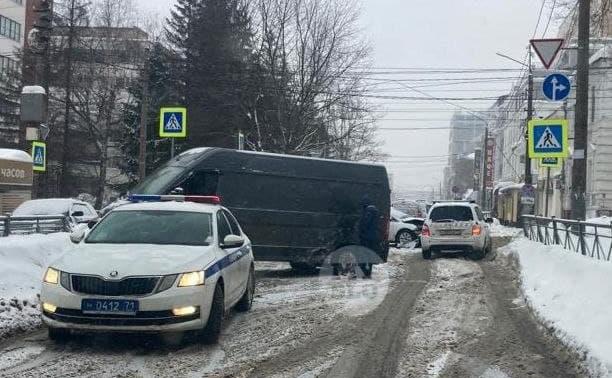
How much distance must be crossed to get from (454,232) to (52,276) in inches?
570

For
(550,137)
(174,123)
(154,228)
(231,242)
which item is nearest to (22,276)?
(154,228)

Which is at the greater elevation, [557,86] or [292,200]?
[557,86]

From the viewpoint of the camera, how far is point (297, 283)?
44.3 ft

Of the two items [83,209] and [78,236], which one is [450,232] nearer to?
[83,209]

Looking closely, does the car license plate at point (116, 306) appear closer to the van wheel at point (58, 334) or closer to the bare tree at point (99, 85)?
the van wheel at point (58, 334)

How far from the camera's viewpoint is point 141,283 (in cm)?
690

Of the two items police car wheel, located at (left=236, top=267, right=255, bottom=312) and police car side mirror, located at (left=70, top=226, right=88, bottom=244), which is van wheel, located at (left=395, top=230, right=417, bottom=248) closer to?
police car wheel, located at (left=236, top=267, right=255, bottom=312)

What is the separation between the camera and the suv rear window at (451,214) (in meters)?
20.0

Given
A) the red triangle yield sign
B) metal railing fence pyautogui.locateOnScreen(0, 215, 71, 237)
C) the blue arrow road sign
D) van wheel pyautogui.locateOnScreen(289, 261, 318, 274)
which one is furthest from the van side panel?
the red triangle yield sign

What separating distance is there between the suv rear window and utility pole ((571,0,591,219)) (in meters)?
4.56

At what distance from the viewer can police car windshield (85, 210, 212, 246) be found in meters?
8.15

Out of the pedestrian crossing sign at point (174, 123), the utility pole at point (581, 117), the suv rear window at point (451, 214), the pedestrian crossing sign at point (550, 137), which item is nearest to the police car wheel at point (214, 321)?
the pedestrian crossing sign at point (550, 137)

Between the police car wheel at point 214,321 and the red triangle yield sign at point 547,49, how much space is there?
1035 cm

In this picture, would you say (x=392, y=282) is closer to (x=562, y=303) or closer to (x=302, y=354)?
(x=562, y=303)
